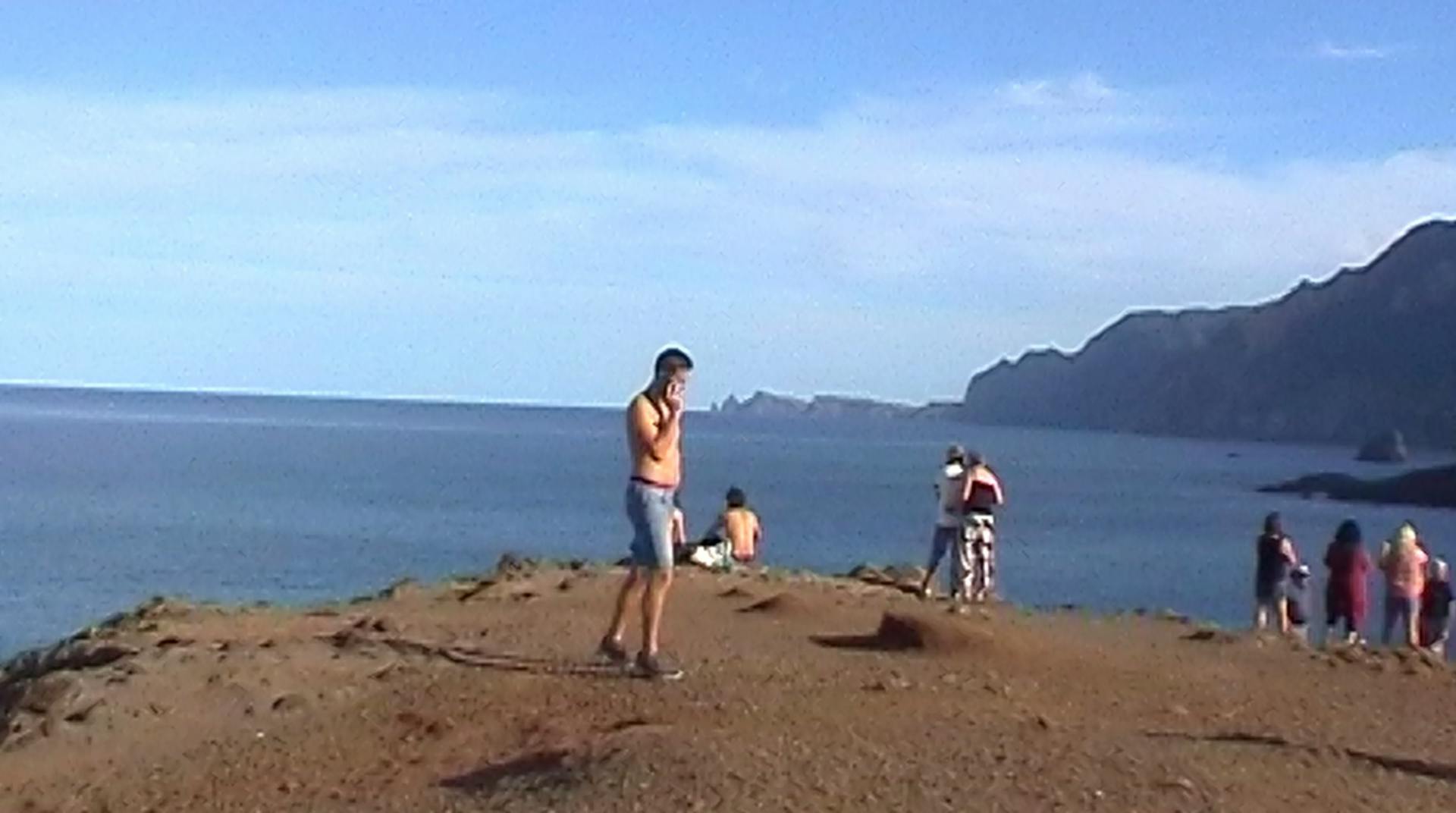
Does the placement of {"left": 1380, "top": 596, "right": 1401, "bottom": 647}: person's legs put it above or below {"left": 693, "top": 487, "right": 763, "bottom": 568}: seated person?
below

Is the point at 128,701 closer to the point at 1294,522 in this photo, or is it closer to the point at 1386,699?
the point at 1386,699

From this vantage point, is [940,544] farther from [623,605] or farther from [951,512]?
[623,605]

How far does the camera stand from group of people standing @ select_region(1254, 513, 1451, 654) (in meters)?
21.3

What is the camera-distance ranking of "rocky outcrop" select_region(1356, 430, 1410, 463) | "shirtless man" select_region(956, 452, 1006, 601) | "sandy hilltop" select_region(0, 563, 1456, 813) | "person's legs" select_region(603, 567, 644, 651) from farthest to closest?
1. "rocky outcrop" select_region(1356, 430, 1410, 463)
2. "shirtless man" select_region(956, 452, 1006, 601)
3. "person's legs" select_region(603, 567, 644, 651)
4. "sandy hilltop" select_region(0, 563, 1456, 813)

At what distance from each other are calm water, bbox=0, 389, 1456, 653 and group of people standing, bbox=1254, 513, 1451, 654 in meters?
22.1

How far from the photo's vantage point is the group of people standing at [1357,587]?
21281mm

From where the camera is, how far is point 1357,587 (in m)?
21.6

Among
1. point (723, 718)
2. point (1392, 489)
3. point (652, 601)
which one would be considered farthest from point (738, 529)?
point (1392, 489)

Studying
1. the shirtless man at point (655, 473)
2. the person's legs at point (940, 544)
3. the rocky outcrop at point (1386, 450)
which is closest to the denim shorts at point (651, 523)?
the shirtless man at point (655, 473)

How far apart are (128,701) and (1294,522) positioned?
3486 inches

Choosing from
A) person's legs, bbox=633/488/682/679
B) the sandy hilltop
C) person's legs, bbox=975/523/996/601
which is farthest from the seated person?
person's legs, bbox=633/488/682/679

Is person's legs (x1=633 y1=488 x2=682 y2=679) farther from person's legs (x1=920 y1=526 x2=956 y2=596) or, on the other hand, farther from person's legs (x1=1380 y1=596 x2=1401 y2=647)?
person's legs (x1=1380 y1=596 x2=1401 y2=647)

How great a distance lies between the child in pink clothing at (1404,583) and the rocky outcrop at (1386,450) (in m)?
162

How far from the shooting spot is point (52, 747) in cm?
1340
